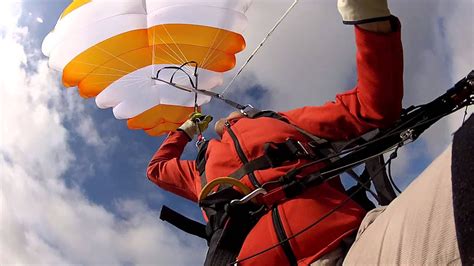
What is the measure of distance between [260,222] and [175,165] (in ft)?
4.39

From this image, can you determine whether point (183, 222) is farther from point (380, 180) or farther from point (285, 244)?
point (380, 180)

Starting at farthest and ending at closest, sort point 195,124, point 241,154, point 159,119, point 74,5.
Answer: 1. point 159,119
2. point 74,5
3. point 195,124
4. point 241,154

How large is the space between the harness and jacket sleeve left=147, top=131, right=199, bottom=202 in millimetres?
815

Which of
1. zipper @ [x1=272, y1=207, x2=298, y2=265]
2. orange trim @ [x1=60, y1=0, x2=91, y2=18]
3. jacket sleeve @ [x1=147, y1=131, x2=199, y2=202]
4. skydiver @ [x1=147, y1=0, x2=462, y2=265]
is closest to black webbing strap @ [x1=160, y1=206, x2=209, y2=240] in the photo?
skydiver @ [x1=147, y1=0, x2=462, y2=265]

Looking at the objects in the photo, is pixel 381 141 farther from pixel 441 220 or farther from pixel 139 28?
pixel 139 28

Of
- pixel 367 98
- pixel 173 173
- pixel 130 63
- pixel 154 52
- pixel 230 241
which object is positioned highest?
pixel 130 63

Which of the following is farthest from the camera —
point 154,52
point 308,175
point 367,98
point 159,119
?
point 159,119

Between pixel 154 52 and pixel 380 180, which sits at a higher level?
pixel 154 52

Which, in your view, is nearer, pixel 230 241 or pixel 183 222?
pixel 230 241

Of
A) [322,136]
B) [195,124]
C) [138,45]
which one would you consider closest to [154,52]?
[138,45]

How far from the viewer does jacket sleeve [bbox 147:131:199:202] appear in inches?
137

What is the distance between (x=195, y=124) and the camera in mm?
4383

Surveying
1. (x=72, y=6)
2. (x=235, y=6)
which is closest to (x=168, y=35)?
(x=235, y=6)

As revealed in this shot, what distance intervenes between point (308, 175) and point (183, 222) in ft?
3.33
